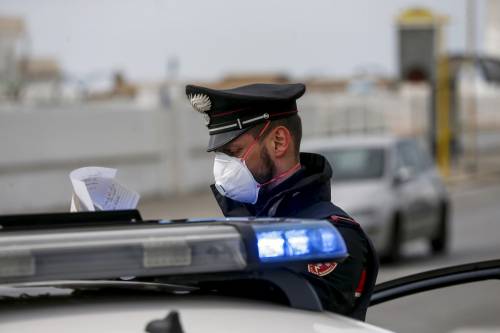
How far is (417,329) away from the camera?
30.1 ft

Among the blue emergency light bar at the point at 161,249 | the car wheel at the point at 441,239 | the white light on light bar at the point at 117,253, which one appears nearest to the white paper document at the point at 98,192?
the blue emergency light bar at the point at 161,249

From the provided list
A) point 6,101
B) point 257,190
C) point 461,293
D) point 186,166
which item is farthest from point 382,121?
point 257,190

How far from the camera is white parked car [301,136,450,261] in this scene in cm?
1440

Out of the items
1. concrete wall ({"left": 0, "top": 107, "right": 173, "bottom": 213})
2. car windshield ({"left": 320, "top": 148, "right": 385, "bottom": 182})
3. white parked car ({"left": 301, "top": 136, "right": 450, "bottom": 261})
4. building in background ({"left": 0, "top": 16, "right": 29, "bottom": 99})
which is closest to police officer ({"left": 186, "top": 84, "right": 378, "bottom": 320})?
white parked car ({"left": 301, "top": 136, "right": 450, "bottom": 261})

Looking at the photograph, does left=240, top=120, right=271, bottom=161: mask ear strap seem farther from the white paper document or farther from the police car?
the police car

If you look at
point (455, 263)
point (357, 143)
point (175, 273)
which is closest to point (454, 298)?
point (455, 263)

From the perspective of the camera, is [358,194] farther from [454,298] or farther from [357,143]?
[454,298]

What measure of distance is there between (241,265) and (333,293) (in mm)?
669

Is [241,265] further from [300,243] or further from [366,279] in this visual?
[366,279]

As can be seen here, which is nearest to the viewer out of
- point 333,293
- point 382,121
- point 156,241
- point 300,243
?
point 156,241

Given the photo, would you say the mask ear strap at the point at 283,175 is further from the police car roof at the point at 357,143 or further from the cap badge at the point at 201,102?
the police car roof at the point at 357,143

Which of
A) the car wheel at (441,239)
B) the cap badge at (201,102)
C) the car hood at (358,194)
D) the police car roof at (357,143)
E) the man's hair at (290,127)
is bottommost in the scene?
the car wheel at (441,239)

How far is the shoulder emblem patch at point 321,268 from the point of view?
101 inches

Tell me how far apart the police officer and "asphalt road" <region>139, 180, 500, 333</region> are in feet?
11.9
